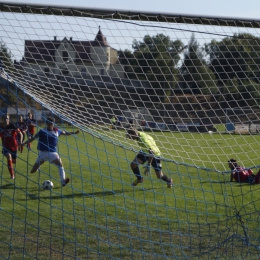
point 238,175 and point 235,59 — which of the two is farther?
point 238,175

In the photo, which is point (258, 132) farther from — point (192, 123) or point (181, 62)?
point (181, 62)

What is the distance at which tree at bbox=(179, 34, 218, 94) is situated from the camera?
619 centimetres

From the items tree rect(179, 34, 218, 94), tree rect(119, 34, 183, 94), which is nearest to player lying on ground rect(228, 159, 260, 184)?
tree rect(179, 34, 218, 94)

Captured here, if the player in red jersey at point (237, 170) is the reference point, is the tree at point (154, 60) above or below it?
above

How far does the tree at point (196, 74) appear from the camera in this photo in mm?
6188

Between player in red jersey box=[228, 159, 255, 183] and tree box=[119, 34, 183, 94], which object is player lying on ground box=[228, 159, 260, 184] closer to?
player in red jersey box=[228, 159, 255, 183]

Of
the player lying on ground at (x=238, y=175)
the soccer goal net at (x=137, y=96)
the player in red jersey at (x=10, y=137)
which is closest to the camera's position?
the soccer goal net at (x=137, y=96)

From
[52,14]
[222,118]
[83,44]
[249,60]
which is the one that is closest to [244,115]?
[222,118]

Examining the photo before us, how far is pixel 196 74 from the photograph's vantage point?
6254 mm

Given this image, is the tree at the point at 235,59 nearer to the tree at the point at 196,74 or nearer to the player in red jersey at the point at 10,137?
the tree at the point at 196,74

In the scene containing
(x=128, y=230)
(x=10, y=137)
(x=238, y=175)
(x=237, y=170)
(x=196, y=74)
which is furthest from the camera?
(x=10, y=137)

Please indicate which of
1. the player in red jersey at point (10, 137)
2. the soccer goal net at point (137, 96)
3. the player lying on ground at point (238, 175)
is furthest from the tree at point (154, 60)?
the player in red jersey at point (10, 137)

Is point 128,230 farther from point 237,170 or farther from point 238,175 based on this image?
point 238,175

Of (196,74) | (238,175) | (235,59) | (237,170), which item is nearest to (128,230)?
(237,170)
